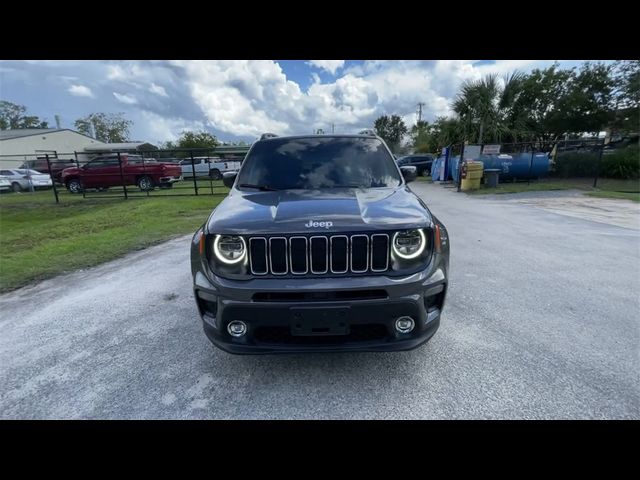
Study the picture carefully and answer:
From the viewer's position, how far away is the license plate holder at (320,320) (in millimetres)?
1999

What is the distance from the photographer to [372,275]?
6.99 ft

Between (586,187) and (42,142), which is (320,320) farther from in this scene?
(42,142)

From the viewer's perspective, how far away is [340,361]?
2.61 metres

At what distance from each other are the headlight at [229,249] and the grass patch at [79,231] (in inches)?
170

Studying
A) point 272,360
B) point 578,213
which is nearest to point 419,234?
point 272,360

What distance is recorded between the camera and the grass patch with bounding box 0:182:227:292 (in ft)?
17.3

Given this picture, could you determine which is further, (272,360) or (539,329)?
(539,329)

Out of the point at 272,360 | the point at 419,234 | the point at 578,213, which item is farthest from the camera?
the point at 578,213

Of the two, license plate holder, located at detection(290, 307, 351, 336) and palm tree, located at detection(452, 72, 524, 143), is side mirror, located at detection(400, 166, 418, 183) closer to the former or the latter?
license plate holder, located at detection(290, 307, 351, 336)

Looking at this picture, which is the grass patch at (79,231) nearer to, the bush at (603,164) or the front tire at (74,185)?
the front tire at (74,185)

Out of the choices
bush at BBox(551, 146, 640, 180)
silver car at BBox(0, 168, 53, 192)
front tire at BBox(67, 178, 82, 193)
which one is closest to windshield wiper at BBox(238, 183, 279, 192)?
front tire at BBox(67, 178, 82, 193)

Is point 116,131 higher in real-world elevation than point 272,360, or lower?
higher
